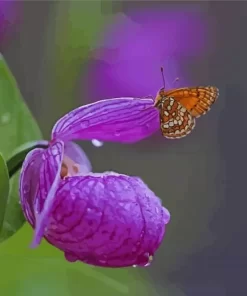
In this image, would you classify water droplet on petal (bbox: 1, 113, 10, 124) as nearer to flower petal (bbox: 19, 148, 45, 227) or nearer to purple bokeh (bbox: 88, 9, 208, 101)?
flower petal (bbox: 19, 148, 45, 227)

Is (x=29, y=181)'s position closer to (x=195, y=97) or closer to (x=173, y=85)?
(x=195, y=97)

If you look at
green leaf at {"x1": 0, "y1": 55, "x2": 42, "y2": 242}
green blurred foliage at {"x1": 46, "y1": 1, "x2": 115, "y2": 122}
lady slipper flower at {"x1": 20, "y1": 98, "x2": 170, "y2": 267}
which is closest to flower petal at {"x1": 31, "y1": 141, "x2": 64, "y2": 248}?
lady slipper flower at {"x1": 20, "y1": 98, "x2": 170, "y2": 267}

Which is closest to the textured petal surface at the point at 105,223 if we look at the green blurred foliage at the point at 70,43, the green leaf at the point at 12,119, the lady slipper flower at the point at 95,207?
the lady slipper flower at the point at 95,207

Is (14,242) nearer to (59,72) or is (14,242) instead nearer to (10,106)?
(10,106)

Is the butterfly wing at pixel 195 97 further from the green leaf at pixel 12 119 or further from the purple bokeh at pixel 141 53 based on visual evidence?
the purple bokeh at pixel 141 53

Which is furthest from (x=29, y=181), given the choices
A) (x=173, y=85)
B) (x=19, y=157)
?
(x=173, y=85)
